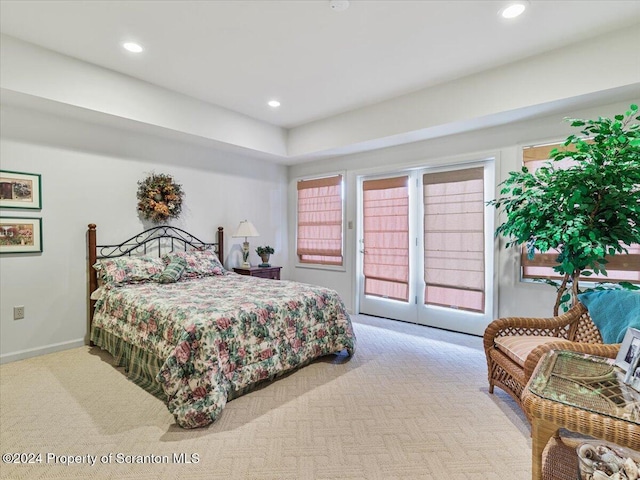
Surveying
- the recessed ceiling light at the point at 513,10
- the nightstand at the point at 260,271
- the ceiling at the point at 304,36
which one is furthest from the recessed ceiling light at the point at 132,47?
the recessed ceiling light at the point at 513,10

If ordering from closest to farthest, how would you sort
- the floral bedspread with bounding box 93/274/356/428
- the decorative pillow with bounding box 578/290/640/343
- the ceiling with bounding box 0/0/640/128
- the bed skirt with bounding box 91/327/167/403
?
1. the decorative pillow with bounding box 578/290/640/343
2. the floral bedspread with bounding box 93/274/356/428
3. the ceiling with bounding box 0/0/640/128
4. the bed skirt with bounding box 91/327/167/403

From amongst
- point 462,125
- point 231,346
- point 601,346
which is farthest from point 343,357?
point 462,125

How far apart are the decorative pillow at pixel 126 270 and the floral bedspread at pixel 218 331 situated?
0.11 meters

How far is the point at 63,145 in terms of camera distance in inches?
136

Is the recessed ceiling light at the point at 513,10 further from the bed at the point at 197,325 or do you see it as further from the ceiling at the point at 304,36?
the bed at the point at 197,325

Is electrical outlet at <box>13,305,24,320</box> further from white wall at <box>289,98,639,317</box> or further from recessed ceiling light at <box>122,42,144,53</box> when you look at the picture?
white wall at <box>289,98,639,317</box>

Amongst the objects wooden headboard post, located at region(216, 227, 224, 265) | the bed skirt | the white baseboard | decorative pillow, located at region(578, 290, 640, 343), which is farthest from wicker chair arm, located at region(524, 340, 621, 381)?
the white baseboard

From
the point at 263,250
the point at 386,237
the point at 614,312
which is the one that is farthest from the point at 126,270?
the point at 614,312

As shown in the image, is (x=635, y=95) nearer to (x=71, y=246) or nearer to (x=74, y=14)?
(x=74, y=14)

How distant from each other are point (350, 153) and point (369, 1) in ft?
8.62

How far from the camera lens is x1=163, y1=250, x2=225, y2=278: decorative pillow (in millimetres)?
3934

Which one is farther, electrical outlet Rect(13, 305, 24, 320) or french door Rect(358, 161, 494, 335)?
french door Rect(358, 161, 494, 335)

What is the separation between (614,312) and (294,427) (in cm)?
211

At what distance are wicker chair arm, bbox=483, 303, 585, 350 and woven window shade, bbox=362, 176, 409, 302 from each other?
205 cm
